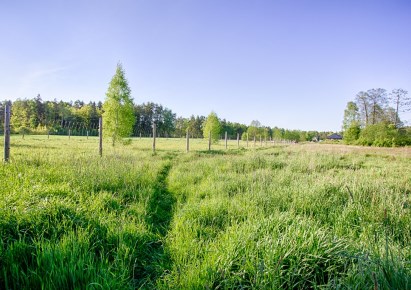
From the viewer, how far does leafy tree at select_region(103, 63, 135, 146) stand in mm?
20375

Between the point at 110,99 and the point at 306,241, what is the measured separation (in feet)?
70.4

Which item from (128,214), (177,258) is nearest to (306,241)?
(177,258)

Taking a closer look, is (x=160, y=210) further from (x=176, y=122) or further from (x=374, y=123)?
(x=176, y=122)

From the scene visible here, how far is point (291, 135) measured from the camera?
11350 cm

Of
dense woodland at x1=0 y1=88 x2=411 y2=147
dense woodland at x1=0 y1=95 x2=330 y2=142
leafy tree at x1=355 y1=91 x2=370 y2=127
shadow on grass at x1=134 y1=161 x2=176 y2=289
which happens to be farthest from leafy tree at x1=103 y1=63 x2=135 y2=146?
leafy tree at x1=355 y1=91 x2=370 y2=127

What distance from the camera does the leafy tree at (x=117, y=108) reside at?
20375 millimetres

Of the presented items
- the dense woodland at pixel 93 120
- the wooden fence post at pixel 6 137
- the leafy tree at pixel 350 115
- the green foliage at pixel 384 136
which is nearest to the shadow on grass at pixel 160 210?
the wooden fence post at pixel 6 137

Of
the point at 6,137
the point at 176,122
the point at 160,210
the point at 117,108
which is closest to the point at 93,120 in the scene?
the point at 176,122

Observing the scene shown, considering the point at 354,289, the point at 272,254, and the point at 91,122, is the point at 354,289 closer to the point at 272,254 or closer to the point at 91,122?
the point at 272,254

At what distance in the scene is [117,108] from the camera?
20.4 m

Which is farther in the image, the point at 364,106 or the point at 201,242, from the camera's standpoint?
the point at 364,106

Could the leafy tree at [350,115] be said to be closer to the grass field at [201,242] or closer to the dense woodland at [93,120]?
the dense woodland at [93,120]

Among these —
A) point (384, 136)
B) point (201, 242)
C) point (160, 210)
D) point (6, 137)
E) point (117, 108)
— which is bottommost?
point (160, 210)

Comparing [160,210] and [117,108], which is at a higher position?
[117,108]
